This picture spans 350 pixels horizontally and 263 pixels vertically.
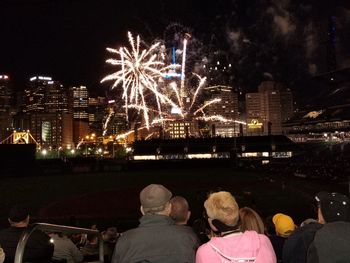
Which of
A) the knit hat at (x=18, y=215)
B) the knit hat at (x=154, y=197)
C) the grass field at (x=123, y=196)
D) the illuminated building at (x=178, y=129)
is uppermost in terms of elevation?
the illuminated building at (x=178, y=129)

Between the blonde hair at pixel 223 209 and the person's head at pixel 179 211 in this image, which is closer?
the blonde hair at pixel 223 209

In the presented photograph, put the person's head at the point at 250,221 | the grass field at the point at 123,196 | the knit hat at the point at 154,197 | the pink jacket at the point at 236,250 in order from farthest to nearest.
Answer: the grass field at the point at 123,196 < the person's head at the point at 250,221 < the knit hat at the point at 154,197 < the pink jacket at the point at 236,250

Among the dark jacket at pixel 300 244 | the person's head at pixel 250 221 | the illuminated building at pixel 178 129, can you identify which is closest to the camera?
the dark jacket at pixel 300 244

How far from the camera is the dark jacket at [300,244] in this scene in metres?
4.17

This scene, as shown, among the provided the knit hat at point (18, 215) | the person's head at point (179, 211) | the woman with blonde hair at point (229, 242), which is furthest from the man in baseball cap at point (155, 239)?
the knit hat at point (18, 215)

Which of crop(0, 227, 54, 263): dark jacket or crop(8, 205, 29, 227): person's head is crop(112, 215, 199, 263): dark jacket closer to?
crop(0, 227, 54, 263): dark jacket

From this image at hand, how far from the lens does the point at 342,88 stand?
128125 mm

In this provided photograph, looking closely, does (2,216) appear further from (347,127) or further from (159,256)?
(347,127)

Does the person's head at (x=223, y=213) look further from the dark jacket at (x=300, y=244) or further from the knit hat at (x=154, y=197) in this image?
the dark jacket at (x=300, y=244)

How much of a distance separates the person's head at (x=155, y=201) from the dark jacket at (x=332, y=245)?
1.31 metres

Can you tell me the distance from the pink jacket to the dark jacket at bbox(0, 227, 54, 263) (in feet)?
5.65

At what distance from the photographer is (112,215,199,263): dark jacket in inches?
146

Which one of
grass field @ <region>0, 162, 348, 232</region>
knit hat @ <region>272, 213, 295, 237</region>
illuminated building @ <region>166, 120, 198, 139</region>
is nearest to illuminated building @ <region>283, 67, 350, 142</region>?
illuminated building @ <region>166, 120, 198, 139</region>

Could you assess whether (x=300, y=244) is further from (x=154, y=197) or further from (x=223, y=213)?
(x=154, y=197)
